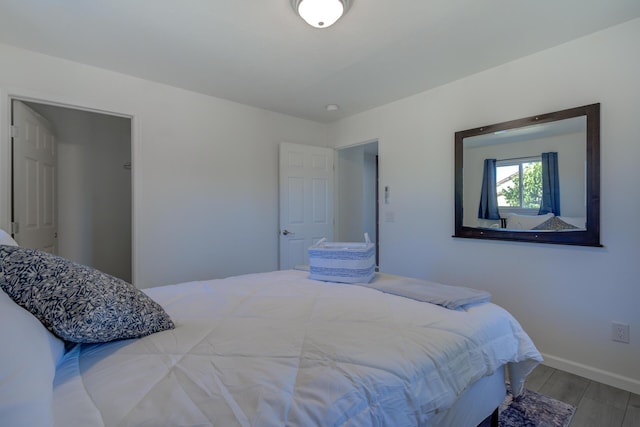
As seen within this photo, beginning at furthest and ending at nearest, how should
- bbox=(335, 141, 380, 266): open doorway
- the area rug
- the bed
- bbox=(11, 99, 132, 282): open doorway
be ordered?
bbox=(335, 141, 380, 266): open doorway → bbox=(11, 99, 132, 282): open doorway → the area rug → the bed

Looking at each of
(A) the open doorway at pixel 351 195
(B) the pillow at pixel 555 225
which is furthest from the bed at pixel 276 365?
(A) the open doorway at pixel 351 195

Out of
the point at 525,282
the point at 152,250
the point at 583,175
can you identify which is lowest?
the point at 525,282

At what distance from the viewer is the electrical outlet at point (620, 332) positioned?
6.60 ft

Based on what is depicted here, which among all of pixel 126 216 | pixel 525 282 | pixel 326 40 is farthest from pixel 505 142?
pixel 126 216

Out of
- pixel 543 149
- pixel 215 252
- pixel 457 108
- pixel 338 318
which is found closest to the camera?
pixel 338 318

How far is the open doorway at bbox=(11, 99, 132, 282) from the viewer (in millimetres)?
3375

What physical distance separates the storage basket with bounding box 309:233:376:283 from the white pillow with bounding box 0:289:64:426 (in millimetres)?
1374

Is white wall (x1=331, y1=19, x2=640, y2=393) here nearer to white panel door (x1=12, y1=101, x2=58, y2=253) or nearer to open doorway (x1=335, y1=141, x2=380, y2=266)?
open doorway (x1=335, y1=141, x2=380, y2=266)

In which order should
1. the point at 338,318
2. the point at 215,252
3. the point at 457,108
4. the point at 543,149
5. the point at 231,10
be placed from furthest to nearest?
the point at 215,252 < the point at 457,108 < the point at 543,149 < the point at 231,10 < the point at 338,318

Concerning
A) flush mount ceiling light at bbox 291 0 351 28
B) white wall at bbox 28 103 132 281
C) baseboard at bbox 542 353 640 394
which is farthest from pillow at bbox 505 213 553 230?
white wall at bbox 28 103 132 281

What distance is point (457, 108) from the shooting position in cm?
287

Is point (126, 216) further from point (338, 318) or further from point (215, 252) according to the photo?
point (338, 318)

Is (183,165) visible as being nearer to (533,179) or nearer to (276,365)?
(276,365)

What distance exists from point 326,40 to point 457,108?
56.5 inches
